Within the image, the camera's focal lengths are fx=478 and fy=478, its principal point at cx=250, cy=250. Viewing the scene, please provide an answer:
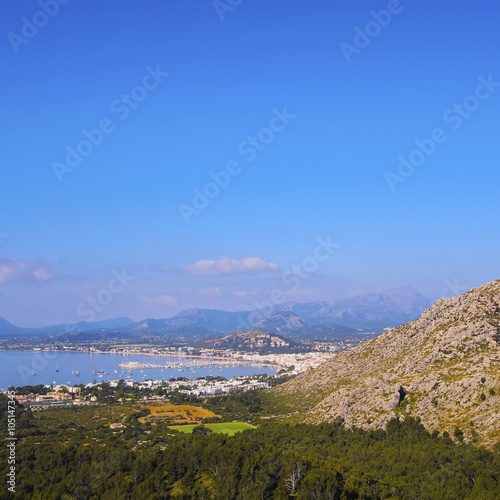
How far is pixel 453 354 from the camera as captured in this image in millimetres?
64000

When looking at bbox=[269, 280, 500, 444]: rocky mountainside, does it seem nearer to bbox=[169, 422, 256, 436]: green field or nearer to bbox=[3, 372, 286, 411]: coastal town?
bbox=[169, 422, 256, 436]: green field

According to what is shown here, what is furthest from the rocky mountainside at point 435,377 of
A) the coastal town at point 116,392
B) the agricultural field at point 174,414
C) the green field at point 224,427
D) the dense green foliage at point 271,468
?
the coastal town at point 116,392

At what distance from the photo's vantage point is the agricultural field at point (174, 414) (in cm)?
8419

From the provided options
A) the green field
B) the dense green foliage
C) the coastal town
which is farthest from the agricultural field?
the dense green foliage

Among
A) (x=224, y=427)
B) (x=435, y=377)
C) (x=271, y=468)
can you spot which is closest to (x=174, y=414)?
(x=224, y=427)

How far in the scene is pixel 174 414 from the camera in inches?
3659

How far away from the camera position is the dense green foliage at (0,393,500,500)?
37312 mm

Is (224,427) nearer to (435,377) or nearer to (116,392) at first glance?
(435,377)

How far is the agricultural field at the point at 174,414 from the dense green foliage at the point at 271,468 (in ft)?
83.8

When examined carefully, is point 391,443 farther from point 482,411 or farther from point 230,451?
point 230,451

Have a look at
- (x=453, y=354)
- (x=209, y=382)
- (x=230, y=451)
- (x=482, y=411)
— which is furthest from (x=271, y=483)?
(x=209, y=382)

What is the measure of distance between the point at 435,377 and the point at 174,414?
52.8 meters

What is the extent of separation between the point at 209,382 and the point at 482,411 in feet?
383

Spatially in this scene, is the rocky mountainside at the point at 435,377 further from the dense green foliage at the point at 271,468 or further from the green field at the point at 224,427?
the green field at the point at 224,427
